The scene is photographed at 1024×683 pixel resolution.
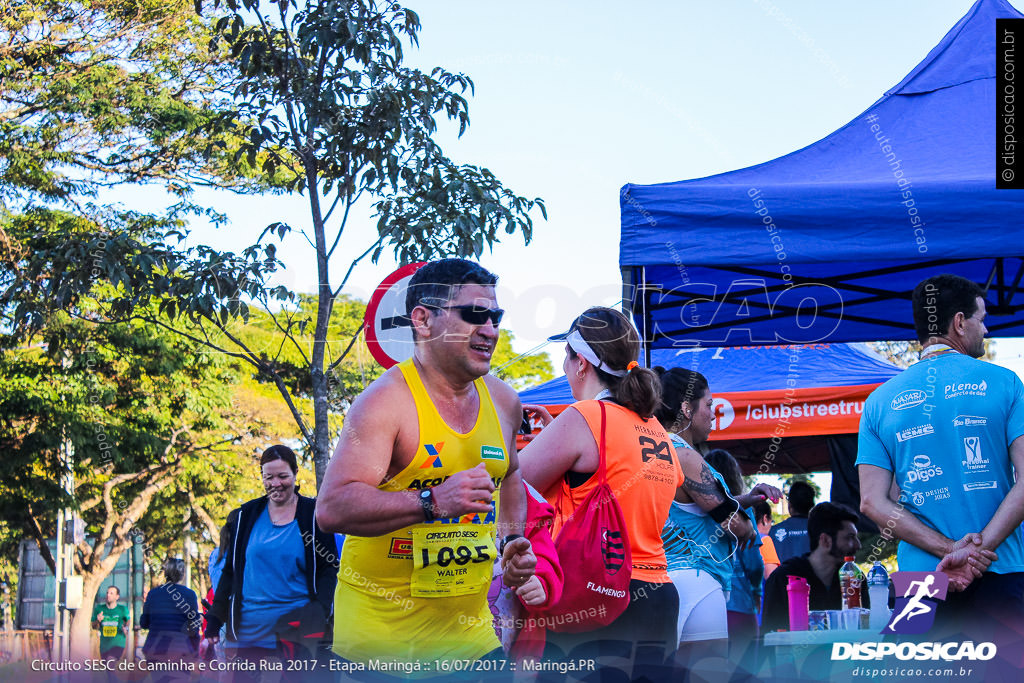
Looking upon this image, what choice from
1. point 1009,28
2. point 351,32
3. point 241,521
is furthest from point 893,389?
point 351,32

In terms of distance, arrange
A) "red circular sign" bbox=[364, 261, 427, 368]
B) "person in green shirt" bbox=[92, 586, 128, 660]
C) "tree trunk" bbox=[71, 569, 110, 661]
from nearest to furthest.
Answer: "red circular sign" bbox=[364, 261, 427, 368] → "person in green shirt" bbox=[92, 586, 128, 660] → "tree trunk" bbox=[71, 569, 110, 661]

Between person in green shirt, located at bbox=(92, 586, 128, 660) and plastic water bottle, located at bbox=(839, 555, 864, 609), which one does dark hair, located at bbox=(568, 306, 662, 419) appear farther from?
person in green shirt, located at bbox=(92, 586, 128, 660)

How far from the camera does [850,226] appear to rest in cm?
451

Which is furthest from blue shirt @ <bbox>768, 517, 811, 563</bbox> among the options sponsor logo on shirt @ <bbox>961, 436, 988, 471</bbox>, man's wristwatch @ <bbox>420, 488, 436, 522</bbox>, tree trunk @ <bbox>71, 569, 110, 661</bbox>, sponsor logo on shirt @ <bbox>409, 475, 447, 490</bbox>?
tree trunk @ <bbox>71, 569, 110, 661</bbox>

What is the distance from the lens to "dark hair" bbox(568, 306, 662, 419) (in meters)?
3.64

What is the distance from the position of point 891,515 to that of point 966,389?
0.53 meters

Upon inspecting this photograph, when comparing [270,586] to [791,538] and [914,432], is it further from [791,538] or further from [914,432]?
[791,538]

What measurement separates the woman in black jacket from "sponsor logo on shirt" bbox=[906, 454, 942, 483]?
10.8ft

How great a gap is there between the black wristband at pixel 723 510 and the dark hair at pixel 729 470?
3.03ft

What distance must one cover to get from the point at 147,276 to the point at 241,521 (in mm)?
2361

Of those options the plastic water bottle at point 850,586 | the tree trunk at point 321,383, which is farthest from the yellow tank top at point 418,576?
the tree trunk at point 321,383

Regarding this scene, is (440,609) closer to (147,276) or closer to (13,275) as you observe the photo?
(147,276)

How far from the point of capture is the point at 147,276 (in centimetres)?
716

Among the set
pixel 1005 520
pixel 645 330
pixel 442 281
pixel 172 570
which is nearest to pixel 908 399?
pixel 1005 520
